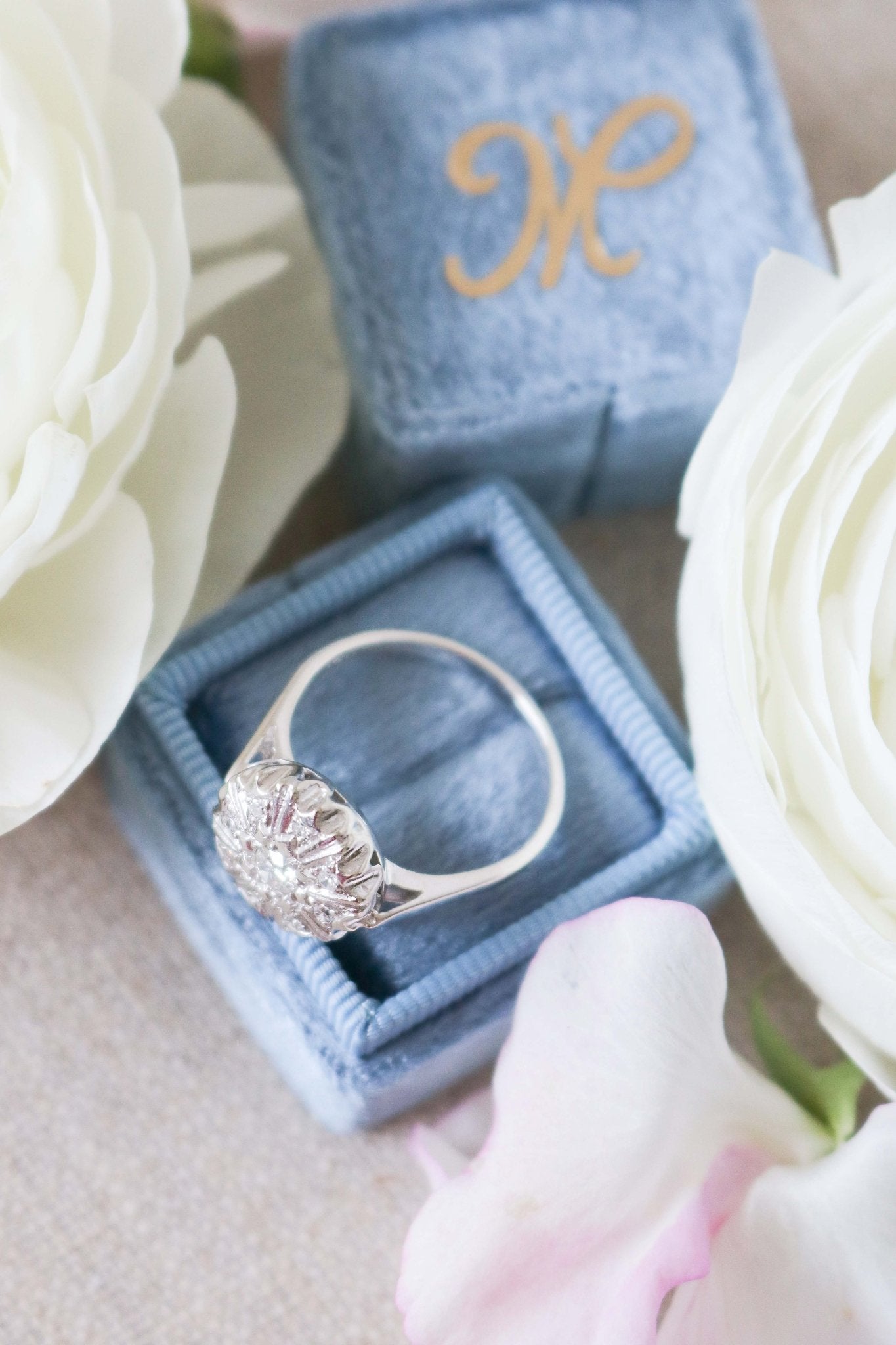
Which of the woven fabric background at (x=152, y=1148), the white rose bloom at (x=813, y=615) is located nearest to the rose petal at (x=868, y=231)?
the white rose bloom at (x=813, y=615)

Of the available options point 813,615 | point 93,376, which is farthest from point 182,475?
point 813,615

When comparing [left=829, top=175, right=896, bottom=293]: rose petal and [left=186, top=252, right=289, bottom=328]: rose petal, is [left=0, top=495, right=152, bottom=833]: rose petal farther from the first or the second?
[left=829, top=175, right=896, bottom=293]: rose petal

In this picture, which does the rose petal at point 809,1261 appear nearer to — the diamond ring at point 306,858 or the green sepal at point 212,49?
the diamond ring at point 306,858

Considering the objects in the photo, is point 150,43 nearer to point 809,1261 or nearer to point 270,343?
point 270,343

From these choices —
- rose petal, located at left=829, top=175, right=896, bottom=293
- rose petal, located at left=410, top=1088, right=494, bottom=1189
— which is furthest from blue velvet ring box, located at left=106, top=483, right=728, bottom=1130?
rose petal, located at left=829, top=175, right=896, bottom=293

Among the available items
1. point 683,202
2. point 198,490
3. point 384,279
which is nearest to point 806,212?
point 683,202

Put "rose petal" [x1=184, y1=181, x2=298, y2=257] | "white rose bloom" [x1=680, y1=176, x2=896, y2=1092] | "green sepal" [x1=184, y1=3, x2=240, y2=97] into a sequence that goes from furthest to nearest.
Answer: "green sepal" [x1=184, y1=3, x2=240, y2=97], "rose petal" [x1=184, y1=181, x2=298, y2=257], "white rose bloom" [x1=680, y1=176, x2=896, y2=1092]

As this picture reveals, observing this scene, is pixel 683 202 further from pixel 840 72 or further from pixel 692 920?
pixel 692 920
